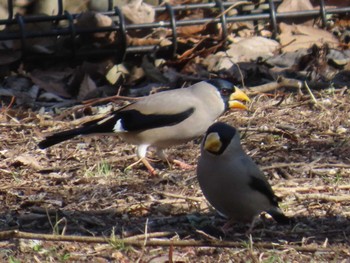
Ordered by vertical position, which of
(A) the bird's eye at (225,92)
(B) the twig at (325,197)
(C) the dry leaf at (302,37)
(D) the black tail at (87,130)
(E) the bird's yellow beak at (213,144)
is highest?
(E) the bird's yellow beak at (213,144)

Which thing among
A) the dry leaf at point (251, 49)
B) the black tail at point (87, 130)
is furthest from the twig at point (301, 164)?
the dry leaf at point (251, 49)

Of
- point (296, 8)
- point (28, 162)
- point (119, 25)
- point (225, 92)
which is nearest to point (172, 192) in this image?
point (28, 162)

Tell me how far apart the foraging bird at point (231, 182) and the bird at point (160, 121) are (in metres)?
1.39

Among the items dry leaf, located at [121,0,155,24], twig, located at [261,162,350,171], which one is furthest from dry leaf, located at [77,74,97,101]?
twig, located at [261,162,350,171]

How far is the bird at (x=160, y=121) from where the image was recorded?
6.28 metres

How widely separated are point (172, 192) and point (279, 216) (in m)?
0.88

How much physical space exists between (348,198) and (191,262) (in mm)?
1185

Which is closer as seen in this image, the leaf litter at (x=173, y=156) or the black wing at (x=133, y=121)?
the leaf litter at (x=173, y=156)

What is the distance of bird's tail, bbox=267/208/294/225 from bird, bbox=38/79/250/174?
1.42 meters

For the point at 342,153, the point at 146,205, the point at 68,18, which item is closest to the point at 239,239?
the point at 146,205

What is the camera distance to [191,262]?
446 cm

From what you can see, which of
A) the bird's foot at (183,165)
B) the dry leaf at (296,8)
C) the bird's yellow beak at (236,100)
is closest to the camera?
the bird's foot at (183,165)

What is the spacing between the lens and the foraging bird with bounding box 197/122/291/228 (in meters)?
4.73

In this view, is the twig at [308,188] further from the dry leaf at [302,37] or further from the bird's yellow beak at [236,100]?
the dry leaf at [302,37]
